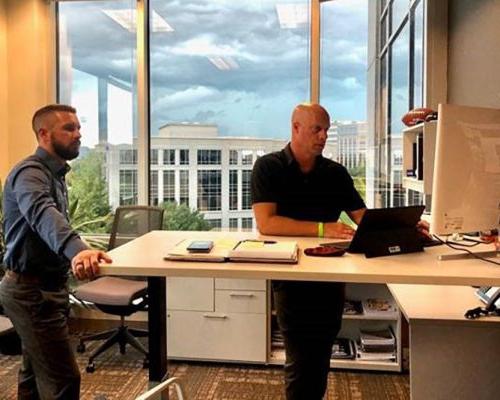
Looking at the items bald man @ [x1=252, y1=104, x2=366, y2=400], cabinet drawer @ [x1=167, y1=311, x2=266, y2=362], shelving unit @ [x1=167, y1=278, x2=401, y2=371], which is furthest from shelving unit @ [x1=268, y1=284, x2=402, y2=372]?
bald man @ [x1=252, y1=104, x2=366, y2=400]

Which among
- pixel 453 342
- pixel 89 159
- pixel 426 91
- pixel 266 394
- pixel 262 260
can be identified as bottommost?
pixel 266 394

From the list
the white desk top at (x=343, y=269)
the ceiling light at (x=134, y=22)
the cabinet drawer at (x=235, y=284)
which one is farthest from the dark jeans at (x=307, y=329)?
the ceiling light at (x=134, y=22)

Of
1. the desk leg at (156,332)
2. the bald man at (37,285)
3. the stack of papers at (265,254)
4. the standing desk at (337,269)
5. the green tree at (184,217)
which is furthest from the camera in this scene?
the green tree at (184,217)

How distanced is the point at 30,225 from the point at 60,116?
53 centimetres

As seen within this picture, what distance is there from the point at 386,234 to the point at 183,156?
112 inches

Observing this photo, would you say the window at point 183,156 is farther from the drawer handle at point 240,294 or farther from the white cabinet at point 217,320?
the drawer handle at point 240,294

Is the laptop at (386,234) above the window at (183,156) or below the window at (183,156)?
below

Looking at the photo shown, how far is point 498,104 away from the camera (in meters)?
2.55

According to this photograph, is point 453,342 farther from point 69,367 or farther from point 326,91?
point 326,91

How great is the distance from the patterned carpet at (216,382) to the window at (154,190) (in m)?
1.34

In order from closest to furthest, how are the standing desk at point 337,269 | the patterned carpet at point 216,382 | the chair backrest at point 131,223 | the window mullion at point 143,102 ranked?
the standing desk at point 337,269 < the patterned carpet at point 216,382 < the chair backrest at point 131,223 < the window mullion at point 143,102

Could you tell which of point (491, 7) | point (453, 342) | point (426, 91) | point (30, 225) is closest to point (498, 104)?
point (491, 7)

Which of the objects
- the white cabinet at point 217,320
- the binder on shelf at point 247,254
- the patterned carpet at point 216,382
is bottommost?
the patterned carpet at point 216,382

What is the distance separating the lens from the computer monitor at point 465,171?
1529 millimetres
